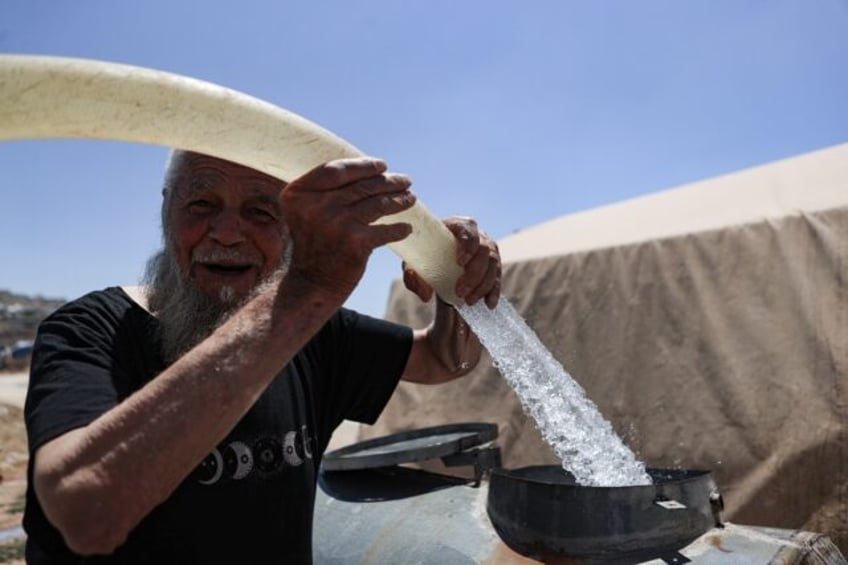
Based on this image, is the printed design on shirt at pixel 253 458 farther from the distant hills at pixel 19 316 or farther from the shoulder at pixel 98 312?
the distant hills at pixel 19 316

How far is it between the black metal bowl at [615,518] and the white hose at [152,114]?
1019 millimetres

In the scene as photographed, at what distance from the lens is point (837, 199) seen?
3.95 m

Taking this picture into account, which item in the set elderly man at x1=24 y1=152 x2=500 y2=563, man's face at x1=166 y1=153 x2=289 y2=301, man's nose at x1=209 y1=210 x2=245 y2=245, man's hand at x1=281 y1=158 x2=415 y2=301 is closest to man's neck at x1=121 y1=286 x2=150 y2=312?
elderly man at x1=24 y1=152 x2=500 y2=563

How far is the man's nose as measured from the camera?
1.59 m

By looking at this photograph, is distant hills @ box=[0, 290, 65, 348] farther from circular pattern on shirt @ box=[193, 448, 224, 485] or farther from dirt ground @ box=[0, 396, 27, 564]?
circular pattern on shirt @ box=[193, 448, 224, 485]

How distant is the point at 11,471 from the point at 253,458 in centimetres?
1204

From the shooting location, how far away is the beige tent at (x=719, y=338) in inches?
146

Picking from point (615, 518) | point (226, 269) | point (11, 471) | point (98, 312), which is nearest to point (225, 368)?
point (98, 312)

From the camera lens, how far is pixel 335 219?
1.11m

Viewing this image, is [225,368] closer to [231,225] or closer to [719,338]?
[231,225]

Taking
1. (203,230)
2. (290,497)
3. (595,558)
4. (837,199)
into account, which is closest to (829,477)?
(837,199)

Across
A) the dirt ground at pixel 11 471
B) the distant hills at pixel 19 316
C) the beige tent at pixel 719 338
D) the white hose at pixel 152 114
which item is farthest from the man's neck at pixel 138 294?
the distant hills at pixel 19 316

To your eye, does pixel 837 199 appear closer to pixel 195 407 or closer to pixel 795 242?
pixel 795 242

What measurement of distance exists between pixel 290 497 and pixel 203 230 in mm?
645
